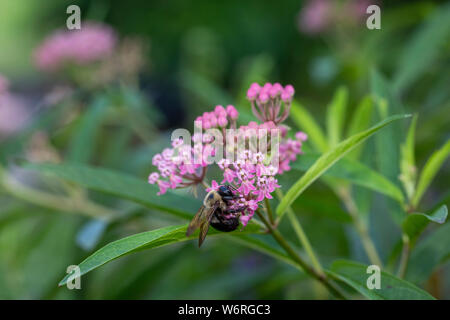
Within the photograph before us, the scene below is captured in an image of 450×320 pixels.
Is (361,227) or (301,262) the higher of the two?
(361,227)

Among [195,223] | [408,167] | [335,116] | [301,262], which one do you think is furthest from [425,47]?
[195,223]

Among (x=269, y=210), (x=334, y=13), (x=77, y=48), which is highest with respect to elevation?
(x=334, y=13)

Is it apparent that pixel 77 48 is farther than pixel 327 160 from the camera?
Yes

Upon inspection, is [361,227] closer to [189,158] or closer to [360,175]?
[360,175]

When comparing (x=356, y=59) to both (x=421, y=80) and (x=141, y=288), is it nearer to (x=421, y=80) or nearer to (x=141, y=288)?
(x=421, y=80)

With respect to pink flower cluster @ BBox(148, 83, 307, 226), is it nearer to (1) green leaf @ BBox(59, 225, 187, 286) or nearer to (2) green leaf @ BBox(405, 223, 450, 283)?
(1) green leaf @ BBox(59, 225, 187, 286)

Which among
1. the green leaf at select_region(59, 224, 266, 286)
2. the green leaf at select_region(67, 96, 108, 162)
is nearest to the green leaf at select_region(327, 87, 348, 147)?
the green leaf at select_region(59, 224, 266, 286)
